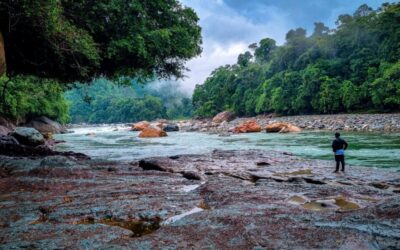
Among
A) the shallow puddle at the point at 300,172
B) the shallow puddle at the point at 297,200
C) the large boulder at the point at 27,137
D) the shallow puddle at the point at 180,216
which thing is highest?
the large boulder at the point at 27,137

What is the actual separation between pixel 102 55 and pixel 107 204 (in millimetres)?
8933

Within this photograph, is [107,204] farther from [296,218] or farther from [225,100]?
[225,100]

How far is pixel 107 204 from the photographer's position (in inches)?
230

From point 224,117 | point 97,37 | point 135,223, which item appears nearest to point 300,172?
point 135,223

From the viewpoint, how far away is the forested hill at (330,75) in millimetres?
52969

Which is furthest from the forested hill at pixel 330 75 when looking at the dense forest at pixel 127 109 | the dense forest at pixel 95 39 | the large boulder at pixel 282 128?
the dense forest at pixel 127 109

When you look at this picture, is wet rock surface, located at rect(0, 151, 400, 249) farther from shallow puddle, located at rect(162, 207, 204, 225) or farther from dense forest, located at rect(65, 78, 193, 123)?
dense forest, located at rect(65, 78, 193, 123)

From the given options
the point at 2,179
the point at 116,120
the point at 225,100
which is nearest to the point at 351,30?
the point at 225,100

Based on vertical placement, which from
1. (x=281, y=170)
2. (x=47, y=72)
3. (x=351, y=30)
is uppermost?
(x=351, y=30)

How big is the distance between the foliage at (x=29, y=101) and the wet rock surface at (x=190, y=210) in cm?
1941

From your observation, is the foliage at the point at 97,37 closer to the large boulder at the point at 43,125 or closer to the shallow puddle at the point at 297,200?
the shallow puddle at the point at 297,200

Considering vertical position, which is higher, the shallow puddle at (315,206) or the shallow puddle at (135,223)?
the shallow puddle at (135,223)

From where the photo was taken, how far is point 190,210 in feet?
18.1

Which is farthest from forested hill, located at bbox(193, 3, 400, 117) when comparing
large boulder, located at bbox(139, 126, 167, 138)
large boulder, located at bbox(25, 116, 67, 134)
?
large boulder, located at bbox(25, 116, 67, 134)
